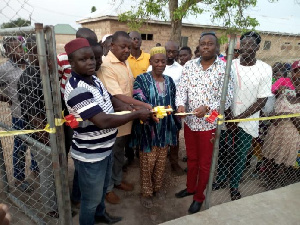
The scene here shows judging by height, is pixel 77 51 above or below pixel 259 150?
above

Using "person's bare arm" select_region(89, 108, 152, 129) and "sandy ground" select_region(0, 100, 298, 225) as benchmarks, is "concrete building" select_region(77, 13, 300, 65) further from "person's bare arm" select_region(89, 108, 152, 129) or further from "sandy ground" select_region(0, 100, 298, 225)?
"person's bare arm" select_region(89, 108, 152, 129)

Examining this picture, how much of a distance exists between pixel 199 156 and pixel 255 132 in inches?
30.2

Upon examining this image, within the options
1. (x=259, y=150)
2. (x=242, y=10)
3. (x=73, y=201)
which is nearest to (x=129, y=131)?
(x=73, y=201)

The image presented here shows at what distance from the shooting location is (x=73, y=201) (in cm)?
302

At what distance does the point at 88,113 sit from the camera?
5.71 ft

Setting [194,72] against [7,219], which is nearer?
[7,219]

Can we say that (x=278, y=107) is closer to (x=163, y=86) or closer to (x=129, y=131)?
(x=163, y=86)

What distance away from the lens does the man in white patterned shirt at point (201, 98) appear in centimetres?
254

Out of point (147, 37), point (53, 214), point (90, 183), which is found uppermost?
point (147, 37)

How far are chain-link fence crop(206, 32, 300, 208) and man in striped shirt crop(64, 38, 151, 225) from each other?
114 cm

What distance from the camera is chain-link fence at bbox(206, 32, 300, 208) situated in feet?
8.84

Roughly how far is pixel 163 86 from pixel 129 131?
0.70 meters

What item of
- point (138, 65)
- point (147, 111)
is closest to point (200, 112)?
point (147, 111)

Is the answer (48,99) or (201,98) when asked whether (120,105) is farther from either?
(201,98)
